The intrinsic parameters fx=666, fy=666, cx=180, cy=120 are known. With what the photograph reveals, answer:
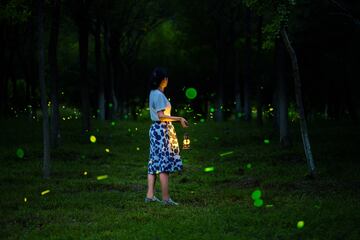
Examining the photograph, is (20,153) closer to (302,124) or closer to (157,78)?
(302,124)

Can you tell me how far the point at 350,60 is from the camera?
31.3 metres

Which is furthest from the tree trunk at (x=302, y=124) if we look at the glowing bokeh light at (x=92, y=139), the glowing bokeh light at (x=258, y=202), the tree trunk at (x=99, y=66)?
the tree trunk at (x=99, y=66)

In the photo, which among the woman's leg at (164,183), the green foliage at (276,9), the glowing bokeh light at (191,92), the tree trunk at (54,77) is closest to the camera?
the woman's leg at (164,183)

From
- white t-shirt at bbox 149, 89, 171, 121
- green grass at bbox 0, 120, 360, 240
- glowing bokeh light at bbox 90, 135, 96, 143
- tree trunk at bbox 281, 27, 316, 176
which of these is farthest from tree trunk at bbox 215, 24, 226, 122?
white t-shirt at bbox 149, 89, 171, 121

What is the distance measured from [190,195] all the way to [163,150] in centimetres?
182

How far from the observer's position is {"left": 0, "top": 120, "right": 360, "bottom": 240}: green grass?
10023 millimetres

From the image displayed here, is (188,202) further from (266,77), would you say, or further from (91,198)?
(266,77)

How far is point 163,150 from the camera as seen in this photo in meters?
12.3

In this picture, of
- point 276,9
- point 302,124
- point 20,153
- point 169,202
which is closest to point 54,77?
point 20,153

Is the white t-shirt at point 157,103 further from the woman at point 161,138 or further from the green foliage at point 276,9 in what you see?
the green foliage at point 276,9

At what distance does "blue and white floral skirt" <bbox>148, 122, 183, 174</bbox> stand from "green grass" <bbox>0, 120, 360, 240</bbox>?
72cm

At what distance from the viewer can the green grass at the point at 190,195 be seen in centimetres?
1002

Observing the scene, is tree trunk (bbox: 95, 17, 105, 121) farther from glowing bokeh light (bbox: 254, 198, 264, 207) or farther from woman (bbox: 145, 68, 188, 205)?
glowing bokeh light (bbox: 254, 198, 264, 207)

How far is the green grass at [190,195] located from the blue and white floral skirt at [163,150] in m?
0.72
